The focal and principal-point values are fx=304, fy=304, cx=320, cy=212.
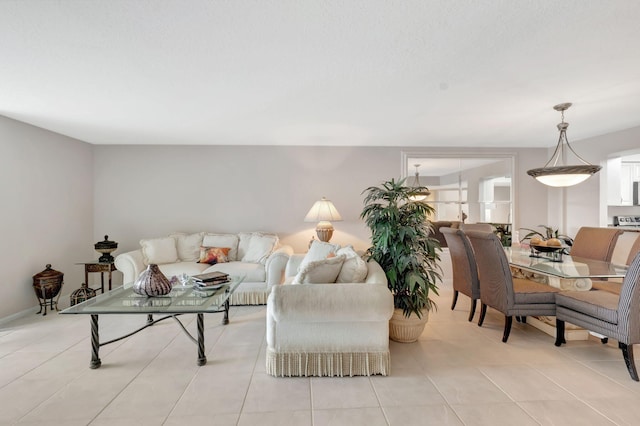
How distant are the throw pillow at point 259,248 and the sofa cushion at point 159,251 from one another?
1.00 meters

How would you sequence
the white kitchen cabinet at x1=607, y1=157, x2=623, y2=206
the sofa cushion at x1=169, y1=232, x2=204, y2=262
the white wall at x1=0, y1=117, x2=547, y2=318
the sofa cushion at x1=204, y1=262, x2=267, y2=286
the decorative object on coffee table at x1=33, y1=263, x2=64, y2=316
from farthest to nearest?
the white wall at x1=0, y1=117, x2=547, y2=318
the sofa cushion at x1=169, y1=232, x2=204, y2=262
the white kitchen cabinet at x1=607, y1=157, x2=623, y2=206
the sofa cushion at x1=204, y1=262, x2=267, y2=286
the decorative object on coffee table at x1=33, y1=263, x2=64, y2=316

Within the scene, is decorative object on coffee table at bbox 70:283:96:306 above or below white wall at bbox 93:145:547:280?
below

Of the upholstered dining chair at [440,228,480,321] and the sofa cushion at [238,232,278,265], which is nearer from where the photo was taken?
the upholstered dining chair at [440,228,480,321]

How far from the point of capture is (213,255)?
4223mm

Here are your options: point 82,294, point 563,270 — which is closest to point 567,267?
point 563,270

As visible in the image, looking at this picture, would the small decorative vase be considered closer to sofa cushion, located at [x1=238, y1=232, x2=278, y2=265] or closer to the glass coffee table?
the glass coffee table

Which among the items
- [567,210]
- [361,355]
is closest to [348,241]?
[361,355]

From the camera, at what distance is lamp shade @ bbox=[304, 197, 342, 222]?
4.40m

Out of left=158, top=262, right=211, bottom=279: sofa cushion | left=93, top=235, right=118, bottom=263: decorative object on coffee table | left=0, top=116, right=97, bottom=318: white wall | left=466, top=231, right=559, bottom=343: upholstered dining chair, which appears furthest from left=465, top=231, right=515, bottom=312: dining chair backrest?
left=0, top=116, right=97, bottom=318: white wall

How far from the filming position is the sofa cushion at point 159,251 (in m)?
4.16

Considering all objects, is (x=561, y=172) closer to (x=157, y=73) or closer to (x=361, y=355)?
(x=361, y=355)

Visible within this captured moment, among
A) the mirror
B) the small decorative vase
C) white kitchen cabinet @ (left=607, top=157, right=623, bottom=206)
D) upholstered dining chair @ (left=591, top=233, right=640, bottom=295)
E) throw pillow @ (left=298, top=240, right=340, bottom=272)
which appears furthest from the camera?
the mirror

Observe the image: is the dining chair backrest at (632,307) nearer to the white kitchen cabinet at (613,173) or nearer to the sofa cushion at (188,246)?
the white kitchen cabinet at (613,173)

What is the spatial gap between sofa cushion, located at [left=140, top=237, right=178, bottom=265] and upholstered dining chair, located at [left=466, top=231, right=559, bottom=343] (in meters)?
3.84
